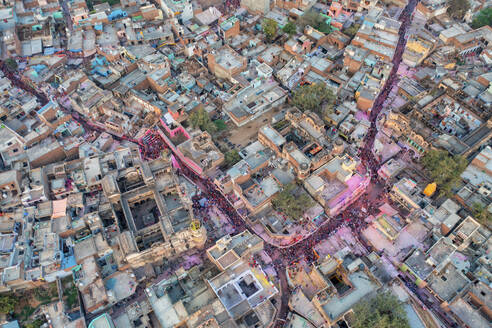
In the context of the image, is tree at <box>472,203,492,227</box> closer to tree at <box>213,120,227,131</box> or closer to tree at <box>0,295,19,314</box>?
tree at <box>213,120,227,131</box>

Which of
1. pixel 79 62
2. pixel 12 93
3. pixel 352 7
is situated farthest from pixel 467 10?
pixel 12 93

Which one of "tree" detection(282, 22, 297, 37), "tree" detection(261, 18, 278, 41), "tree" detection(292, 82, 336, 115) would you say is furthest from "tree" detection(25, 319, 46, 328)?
"tree" detection(282, 22, 297, 37)

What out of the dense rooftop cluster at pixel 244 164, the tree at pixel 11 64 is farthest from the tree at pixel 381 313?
the tree at pixel 11 64

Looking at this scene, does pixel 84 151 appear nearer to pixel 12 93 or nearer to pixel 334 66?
pixel 12 93

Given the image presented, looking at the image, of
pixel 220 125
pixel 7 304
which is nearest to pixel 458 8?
pixel 220 125

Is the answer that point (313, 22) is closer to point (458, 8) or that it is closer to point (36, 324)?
point (458, 8)
